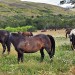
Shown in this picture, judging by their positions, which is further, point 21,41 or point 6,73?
point 21,41

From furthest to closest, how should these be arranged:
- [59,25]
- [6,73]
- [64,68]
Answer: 1. [59,25]
2. [64,68]
3. [6,73]

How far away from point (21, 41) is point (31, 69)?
79.2 inches

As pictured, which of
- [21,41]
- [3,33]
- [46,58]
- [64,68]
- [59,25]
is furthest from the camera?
[59,25]

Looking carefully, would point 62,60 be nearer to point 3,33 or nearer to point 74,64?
point 74,64

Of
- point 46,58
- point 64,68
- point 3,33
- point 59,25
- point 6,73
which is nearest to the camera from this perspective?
point 6,73

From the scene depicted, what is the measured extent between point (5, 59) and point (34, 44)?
5.89 feet

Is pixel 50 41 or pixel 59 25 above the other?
pixel 50 41

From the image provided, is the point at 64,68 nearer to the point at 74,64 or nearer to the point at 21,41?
the point at 74,64

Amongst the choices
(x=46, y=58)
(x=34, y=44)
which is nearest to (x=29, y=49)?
(x=34, y=44)

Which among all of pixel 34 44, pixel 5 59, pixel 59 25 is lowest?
pixel 59 25

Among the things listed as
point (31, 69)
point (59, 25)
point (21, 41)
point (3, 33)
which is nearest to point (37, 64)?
point (31, 69)

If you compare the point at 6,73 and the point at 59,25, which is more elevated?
the point at 6,73

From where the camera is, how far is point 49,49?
1428cm

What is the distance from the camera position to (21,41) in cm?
1403
